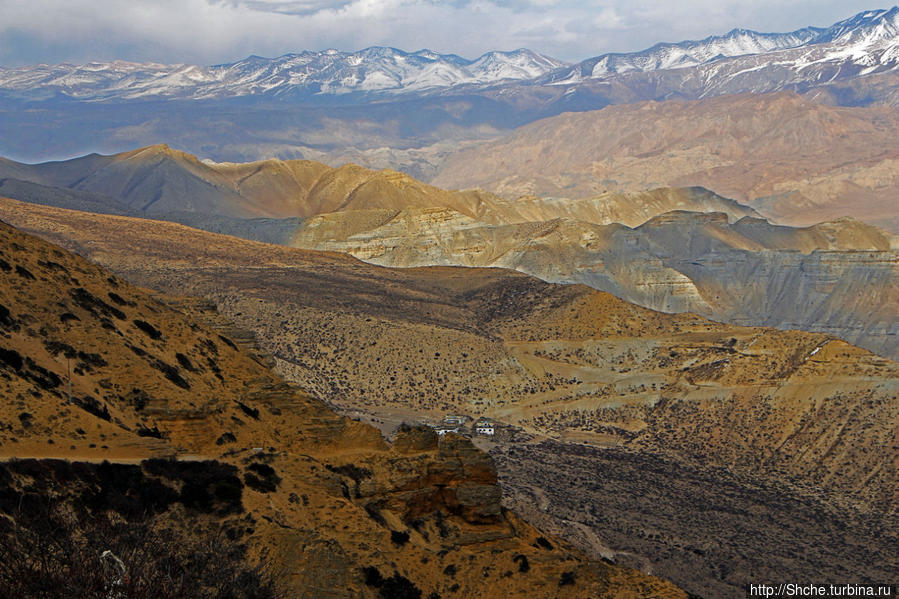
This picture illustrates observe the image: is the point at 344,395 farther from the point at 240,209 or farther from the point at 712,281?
the point at 240,209

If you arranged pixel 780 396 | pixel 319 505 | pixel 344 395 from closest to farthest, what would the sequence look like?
pixel 319 505
pixel 780 396
pixel 344 395

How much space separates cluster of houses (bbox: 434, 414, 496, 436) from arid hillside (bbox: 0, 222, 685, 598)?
91.8 feet

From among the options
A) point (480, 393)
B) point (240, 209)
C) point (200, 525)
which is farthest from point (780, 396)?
point (240, 209)

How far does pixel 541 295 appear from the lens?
98625mm

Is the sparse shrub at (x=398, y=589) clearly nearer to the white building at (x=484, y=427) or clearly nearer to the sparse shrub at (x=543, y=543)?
the sparse shrub at (x=543, y=543)

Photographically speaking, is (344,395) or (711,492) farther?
(344,395)

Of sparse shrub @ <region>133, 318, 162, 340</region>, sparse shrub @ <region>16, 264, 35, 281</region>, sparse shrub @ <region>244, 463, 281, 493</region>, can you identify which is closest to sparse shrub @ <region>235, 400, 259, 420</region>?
sparse shrub @ <region>133, 318, 162, 340</region>

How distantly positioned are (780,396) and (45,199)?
126786 millimetres

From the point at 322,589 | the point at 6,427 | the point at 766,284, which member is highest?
the point at 6,427

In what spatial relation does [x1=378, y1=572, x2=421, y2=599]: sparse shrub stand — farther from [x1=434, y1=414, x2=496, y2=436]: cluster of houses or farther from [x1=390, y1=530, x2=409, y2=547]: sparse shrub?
[x1=434, y1=414, x2=496, y2=436]: cluster of houses

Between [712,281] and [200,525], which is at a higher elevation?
[200,525]

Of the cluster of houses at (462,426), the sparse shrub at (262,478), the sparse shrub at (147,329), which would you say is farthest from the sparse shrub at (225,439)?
the cluster of houses at (462,426)

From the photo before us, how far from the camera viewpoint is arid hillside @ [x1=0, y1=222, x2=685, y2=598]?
2178 centimetres

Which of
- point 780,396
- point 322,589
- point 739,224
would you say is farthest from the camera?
point 739,224
